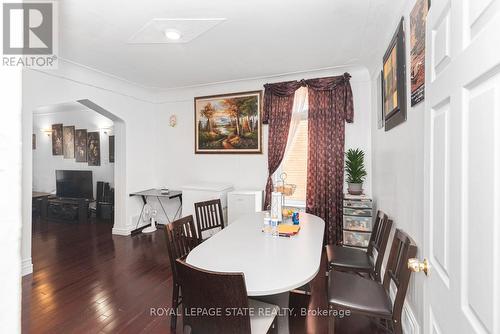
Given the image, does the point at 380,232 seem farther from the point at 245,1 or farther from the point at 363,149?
the point at 245,1

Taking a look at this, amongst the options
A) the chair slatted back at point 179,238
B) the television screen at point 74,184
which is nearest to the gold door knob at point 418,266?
the chair slatted back at point 179,238

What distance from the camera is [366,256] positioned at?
2328 millimetres

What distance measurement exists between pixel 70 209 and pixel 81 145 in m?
1.62

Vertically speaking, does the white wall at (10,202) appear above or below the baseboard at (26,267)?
above

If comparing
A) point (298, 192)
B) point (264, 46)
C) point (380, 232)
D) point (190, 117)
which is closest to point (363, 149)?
point (298, 192)

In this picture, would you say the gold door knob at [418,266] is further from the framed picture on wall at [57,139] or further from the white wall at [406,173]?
the framed picture on wall at [57,139]

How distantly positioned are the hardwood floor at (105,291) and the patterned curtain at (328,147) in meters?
0.95

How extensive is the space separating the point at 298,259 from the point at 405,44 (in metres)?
1.91

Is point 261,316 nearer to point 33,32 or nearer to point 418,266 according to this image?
point 418,266

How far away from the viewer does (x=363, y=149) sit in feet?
11.6

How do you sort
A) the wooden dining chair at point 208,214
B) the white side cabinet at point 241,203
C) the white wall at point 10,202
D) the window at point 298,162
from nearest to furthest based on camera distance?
the white wall at point 10,202 < the wooden dining chair at point 208,214 < the white side cabinet at point 241,203 < the window at point 298,162

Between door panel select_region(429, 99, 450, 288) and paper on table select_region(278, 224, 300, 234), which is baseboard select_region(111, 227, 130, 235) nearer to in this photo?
paper on table select_region(278, 224, 300, 234)

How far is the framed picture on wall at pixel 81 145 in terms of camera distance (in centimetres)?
580

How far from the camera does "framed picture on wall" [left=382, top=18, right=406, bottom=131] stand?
6.28 ft
